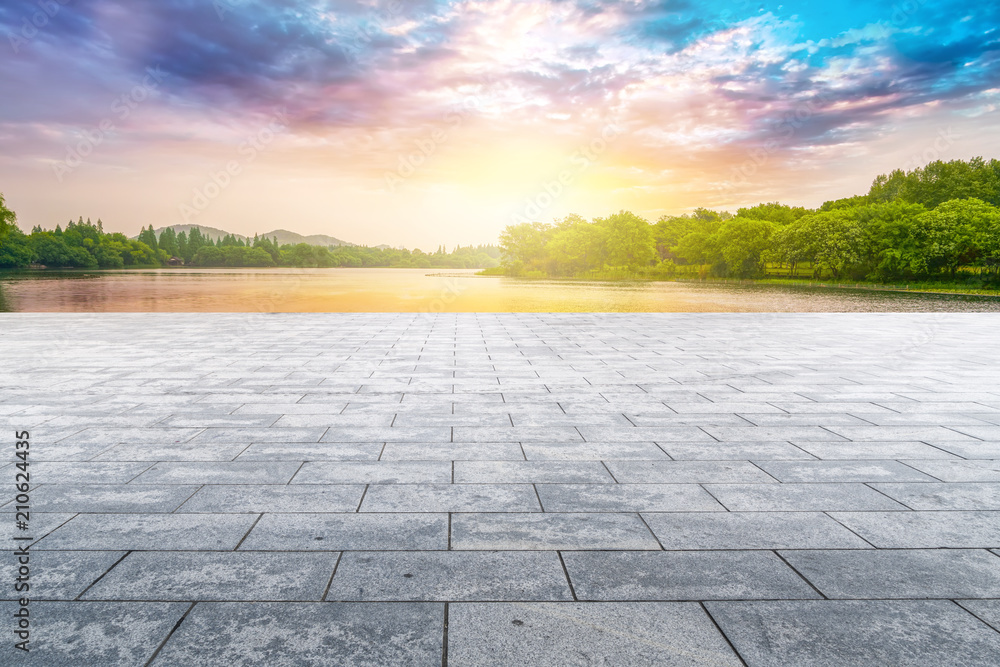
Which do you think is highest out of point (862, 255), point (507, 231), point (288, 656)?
point (507, 231)

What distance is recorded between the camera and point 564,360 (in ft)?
29.7

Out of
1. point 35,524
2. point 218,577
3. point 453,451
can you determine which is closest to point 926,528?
point 453,451

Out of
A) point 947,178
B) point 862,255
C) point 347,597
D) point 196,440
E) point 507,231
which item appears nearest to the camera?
point 347,597

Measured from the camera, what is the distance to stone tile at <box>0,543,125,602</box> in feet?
8.47

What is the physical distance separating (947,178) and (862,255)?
85.9 feet

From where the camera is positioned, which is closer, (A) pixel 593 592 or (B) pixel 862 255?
(A) pixel 593 592

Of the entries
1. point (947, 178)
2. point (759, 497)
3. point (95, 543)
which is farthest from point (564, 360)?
point (947, 178)

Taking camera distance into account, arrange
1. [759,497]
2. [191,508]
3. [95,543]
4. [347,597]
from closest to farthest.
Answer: [347,597] → [95,543] → [191,508] → [759,497]

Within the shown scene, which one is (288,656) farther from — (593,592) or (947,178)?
(947,178)

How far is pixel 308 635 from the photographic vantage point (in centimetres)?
228

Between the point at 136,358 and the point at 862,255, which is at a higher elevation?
the point at 862,255

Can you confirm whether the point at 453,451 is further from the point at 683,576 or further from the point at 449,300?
the point at 449,300

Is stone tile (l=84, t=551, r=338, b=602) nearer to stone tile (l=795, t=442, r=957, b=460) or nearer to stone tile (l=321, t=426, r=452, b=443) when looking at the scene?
stone tile (l=321, t=426, r=452, b=443)

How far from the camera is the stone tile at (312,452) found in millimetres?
4461
